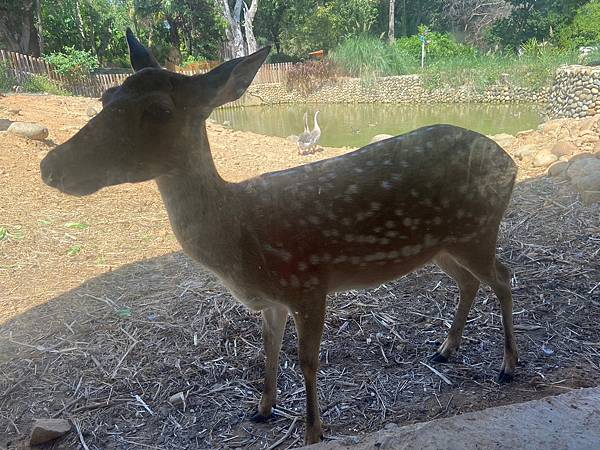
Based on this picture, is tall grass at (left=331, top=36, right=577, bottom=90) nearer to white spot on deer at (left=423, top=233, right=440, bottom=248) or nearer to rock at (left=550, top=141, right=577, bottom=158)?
rock at (left=550, top=141, right=577, bottom=158)

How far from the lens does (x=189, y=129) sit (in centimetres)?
187

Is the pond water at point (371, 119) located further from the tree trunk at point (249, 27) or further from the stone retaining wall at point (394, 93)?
the tree trunk at point (249, 27)

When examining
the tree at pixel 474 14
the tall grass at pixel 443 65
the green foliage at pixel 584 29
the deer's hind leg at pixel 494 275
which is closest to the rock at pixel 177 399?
the deer's hind leg at pixel 494 275

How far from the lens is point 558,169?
520cm

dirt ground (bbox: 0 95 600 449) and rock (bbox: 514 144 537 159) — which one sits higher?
rock (bbox: 514 144 537 159)

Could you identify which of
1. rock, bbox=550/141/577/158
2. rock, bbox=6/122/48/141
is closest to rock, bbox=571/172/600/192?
rock, bbox=550/141/577/158

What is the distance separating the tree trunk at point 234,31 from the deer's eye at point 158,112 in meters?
14.5

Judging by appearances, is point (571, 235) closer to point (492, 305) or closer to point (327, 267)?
point (492, 305)

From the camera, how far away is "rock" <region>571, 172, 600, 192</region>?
458 cm

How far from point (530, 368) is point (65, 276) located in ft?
10.3

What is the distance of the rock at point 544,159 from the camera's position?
18.2 feet

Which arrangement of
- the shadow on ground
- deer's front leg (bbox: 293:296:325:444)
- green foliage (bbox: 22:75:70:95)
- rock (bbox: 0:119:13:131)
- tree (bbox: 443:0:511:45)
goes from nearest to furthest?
deer's front leg (bbox: 293:296:325:444) < the shadow on ground < rock (bbox: 0:119:13:131) < green foliage (bbox: 22:75:70:95) < tree (bbox: 443:0:511:45)

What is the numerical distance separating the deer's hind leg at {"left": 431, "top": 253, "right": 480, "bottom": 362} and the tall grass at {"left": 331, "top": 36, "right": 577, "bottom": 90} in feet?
21.3

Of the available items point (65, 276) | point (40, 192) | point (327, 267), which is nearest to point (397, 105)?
point (40, 192)
